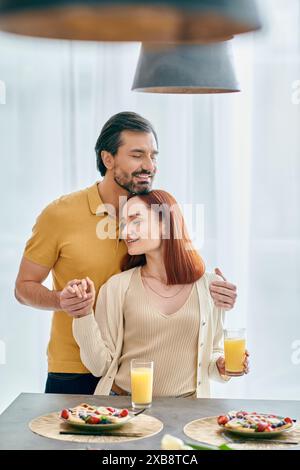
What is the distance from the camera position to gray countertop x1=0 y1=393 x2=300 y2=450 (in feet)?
5.78

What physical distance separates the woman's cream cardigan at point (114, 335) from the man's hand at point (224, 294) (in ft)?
0.11

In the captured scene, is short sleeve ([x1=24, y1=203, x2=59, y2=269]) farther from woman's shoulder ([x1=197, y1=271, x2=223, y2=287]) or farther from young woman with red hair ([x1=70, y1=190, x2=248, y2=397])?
woman's shoulder ([x1=197, y1=271, x2=223, y2=287])

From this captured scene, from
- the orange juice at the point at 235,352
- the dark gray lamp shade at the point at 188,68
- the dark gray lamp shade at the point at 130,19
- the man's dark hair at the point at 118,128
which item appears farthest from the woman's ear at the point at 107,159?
the dark gray lamp shade at the point at 130,19

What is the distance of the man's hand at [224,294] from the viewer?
2.35 metres

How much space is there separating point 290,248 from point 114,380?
126cm

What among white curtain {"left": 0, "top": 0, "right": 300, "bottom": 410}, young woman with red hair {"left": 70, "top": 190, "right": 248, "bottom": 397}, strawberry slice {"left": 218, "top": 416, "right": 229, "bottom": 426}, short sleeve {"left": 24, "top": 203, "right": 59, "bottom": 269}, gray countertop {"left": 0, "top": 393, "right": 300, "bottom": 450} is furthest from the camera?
white curtain {"left": 0, "top": 0, "right": 300, "bottom": 410}

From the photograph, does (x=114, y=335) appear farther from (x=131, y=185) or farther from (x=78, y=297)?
(x=131, y=185)

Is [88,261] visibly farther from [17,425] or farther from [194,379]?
[17,425]

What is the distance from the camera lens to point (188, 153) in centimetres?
329

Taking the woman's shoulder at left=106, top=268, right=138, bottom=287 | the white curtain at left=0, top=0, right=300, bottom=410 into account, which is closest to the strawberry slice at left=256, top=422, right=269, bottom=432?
the woman's shoulder at left=106, top=268, right=138, bottom=287

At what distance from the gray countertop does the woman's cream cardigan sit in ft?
0.45

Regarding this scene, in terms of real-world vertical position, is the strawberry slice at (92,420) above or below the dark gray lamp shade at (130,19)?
below

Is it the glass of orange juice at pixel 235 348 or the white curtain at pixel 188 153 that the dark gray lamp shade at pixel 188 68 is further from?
the white curtain at pixel 188 153

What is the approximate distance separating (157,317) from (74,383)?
39cm
